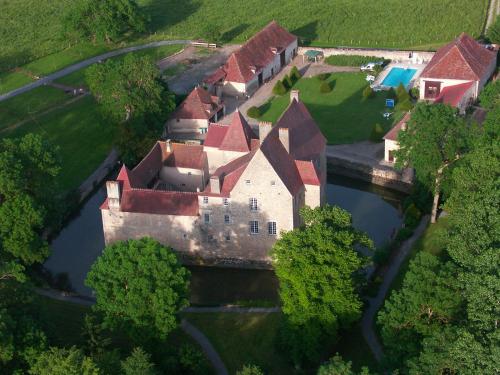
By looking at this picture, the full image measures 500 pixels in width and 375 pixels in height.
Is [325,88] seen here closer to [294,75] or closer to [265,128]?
[294,75]

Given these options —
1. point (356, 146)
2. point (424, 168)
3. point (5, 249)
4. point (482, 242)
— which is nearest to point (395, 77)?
point (356, 146)

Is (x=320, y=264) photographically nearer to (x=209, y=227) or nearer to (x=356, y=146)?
(x=209, y=227)

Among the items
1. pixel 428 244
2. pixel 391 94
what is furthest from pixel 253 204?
Result: pixel 391 94

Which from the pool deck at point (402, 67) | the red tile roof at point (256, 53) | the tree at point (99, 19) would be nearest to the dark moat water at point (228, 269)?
the pool deck at point (402, 67)

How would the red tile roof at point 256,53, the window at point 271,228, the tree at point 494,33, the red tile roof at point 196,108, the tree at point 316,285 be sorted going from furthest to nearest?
1. the tree at point 494,33
2. the red tile roof at point 256,53
3. the red tile roof at point 196,108
4. the window at point 271,228
5. the tree at point 316,285

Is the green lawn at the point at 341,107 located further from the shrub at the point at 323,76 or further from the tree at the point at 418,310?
the tree at the point at 418,310

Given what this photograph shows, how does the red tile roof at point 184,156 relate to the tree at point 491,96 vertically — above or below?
below
